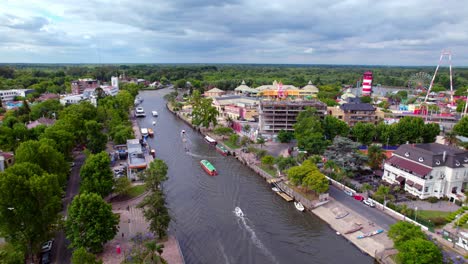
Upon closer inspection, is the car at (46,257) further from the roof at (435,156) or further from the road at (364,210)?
the roof at (435,156)

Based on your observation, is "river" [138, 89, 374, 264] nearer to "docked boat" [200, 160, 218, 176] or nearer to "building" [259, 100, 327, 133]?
"docked boat" [200, 160, 218, 176]

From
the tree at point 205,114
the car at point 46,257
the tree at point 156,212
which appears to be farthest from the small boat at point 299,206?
the tree at point 205,114

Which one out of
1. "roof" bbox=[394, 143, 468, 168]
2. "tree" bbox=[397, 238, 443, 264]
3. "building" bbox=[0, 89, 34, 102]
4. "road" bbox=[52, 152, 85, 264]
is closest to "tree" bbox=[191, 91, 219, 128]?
"road" bbox=[52, 152, 85, 264]

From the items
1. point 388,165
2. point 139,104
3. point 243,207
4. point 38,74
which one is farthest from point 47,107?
point 38,74

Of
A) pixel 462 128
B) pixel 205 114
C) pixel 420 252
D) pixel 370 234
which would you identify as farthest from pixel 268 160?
pixel 462 128

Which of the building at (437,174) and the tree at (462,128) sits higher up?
the tree at (462,128)

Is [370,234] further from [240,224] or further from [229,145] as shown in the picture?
[229,145]

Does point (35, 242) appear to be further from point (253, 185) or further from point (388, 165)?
point (388, 165)
